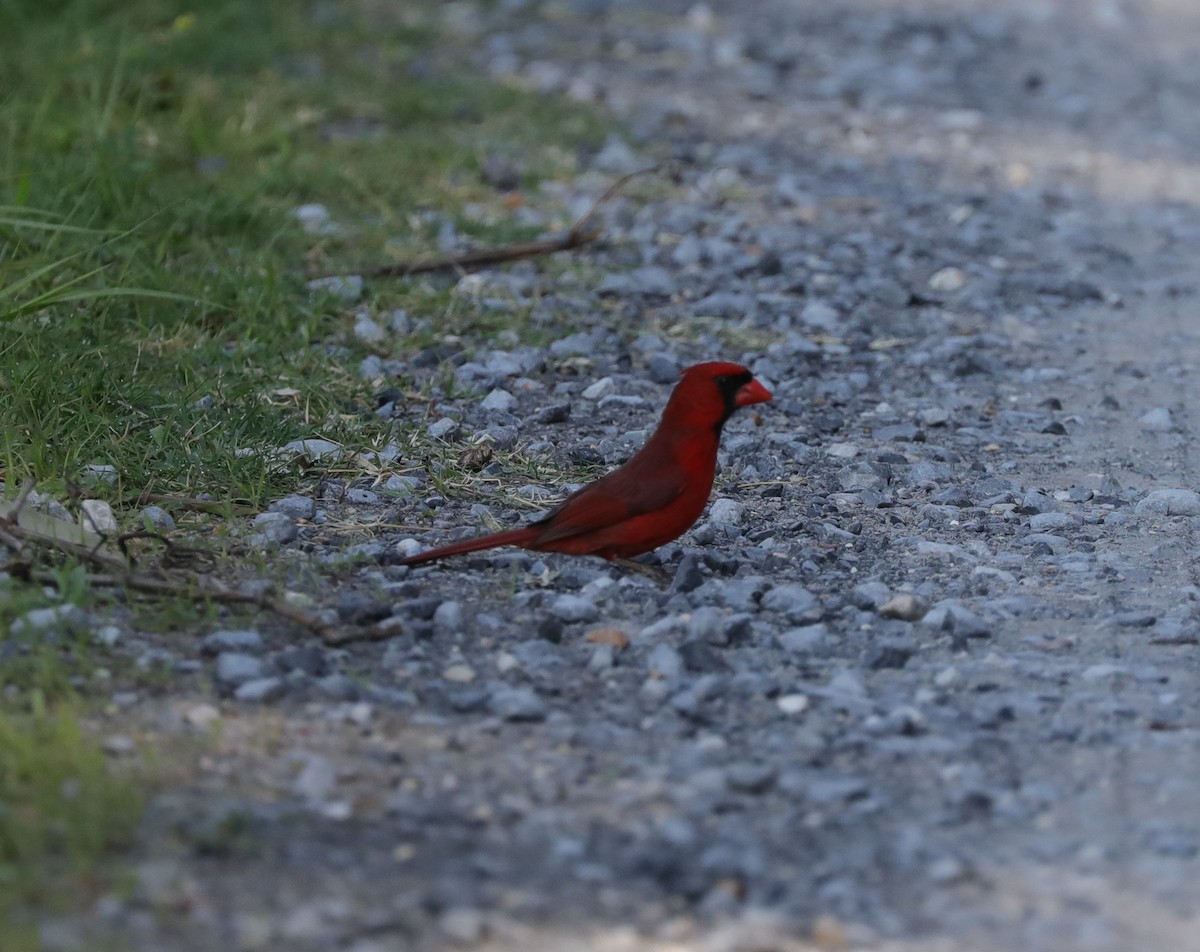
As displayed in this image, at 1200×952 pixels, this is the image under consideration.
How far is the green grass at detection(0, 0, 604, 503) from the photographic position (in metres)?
3.99

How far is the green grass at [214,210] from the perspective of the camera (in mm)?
3994

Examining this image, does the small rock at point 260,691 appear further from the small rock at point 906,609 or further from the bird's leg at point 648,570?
the small rock at point 906,609

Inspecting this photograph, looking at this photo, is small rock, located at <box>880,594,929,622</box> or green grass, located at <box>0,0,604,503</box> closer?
small rock, located at <box>880,594,929,622</box>

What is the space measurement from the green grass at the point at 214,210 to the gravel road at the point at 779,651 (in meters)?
0.38

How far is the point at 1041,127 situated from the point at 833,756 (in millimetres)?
5891

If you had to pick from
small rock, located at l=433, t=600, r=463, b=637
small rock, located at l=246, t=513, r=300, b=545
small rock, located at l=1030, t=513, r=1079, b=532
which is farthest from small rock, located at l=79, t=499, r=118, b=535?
small rock, located at l=1030, t=513, r=1079, b=532

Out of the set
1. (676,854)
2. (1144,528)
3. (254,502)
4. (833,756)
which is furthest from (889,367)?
(676,854)

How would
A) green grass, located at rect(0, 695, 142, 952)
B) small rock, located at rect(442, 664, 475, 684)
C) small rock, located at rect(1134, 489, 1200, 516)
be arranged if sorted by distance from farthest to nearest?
small rock, located at rect(1134, 489, 1200, 516)
small rock, located at rect(442, 664, 475, 684)
green grass, located at rect(0, 695, 142, 952)

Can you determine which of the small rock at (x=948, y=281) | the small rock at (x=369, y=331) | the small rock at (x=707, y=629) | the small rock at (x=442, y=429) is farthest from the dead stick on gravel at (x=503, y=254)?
the small rock at (x=707, y=629)

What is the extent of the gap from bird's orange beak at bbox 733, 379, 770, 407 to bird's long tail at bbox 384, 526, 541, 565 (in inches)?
21.5

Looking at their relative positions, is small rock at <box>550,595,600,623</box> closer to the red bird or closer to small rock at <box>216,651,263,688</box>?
the red bird

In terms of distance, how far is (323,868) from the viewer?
235 centimetres

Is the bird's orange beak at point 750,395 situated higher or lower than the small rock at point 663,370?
higher

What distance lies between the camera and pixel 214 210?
5.52 metres
